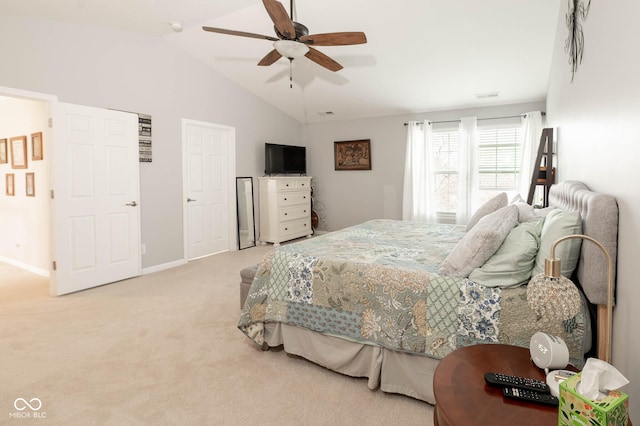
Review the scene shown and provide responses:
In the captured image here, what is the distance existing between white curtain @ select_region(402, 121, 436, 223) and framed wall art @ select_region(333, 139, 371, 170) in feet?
2.63

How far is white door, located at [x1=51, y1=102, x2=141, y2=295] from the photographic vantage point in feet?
12.0

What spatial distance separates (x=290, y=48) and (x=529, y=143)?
4.00 meters

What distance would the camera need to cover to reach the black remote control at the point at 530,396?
1025 millimetres

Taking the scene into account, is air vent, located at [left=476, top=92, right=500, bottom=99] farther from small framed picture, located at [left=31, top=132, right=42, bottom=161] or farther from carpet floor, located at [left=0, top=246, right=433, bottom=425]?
small framed picture, located at [left=31, top=132, right=42, bottom=161]

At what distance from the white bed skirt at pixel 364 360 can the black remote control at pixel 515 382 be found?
0.75 metres

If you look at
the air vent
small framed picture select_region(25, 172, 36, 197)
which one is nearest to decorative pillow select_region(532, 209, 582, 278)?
the air vent

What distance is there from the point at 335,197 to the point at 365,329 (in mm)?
5226

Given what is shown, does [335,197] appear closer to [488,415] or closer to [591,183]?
[591,183]

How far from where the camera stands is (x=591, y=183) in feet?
6.51

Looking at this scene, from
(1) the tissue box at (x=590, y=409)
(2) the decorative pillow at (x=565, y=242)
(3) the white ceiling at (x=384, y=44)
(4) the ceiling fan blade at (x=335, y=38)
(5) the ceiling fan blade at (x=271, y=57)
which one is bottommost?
(1) the tissue box at (x=590, y=409)

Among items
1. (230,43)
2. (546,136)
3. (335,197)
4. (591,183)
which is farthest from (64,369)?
(335,197)
